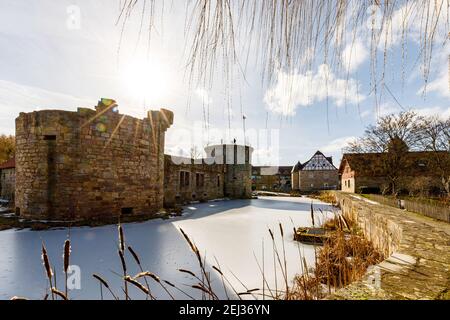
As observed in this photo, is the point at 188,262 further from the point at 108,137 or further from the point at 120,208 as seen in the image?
the point at 108,137

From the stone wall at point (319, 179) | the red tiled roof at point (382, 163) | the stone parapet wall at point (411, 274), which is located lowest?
the stone wall at point (319, 179)

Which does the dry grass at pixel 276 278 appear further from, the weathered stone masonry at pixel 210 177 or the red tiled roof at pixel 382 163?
the red tiled roof at pixel 382 163

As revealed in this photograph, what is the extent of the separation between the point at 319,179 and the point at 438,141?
21.6 meters

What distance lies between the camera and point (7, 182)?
17.6 metres

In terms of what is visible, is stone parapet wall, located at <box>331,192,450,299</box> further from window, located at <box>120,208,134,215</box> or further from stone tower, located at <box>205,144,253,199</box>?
stone tower, located at <box>205,144,253,199</box>

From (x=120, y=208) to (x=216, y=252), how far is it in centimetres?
548

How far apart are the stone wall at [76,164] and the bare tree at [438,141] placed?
19.8 metres

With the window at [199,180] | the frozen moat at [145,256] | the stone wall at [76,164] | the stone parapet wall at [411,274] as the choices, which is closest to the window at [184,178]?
the window at [199,180]

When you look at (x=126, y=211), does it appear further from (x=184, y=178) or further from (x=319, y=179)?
(x=319, y=179)

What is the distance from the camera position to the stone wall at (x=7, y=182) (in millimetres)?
16806

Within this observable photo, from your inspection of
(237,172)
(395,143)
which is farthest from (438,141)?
(237,172)
